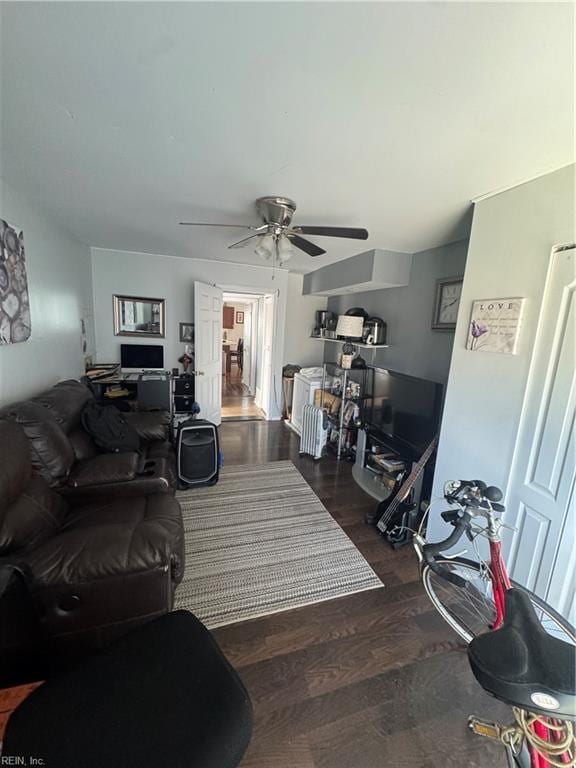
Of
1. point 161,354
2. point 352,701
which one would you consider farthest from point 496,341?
point 161,354

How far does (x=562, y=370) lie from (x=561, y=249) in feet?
1.87

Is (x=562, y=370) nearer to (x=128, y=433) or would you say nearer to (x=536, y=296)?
(x=536, y=296)

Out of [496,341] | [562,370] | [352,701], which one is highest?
[496,341]

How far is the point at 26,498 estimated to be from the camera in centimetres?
140

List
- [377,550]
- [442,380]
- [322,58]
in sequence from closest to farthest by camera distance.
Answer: [322,58]
[377,550]
[442,380]

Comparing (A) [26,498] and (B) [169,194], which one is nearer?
(A) [26,498]

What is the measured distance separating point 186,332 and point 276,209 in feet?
9.21

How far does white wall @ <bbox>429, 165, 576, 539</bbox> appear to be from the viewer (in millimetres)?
1463

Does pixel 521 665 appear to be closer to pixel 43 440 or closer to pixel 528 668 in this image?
pixel 528 668

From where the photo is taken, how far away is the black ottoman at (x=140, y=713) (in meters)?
0.70

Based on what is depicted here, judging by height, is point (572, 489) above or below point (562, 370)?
below

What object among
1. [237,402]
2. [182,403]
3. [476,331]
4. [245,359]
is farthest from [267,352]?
[476,331]

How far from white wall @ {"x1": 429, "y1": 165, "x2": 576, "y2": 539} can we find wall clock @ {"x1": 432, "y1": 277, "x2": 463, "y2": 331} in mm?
674

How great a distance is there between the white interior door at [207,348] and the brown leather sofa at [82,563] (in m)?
2.70
